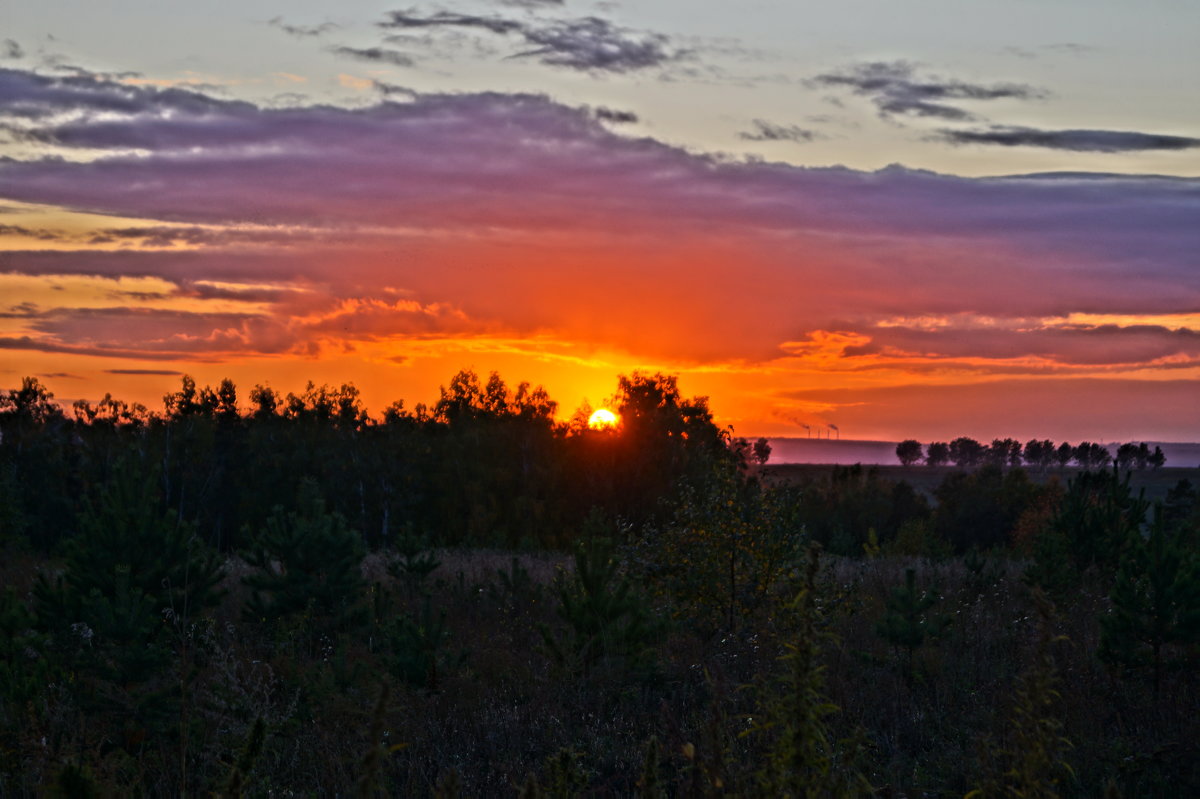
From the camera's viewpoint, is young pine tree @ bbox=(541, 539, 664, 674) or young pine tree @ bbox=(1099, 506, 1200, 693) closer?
young pine tree @ bbox=(1099, 506, 1200, 693)

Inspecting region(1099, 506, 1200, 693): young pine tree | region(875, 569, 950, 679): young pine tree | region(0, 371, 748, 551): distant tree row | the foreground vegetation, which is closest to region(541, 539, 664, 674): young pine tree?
the foreground vegetation

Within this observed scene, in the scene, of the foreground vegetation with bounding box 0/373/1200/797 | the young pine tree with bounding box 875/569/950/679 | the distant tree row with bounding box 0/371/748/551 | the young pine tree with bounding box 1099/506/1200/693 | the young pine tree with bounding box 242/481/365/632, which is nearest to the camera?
the foreground vegetation with bounding box 0/373/1200/797

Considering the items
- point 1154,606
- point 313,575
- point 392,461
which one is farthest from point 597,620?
point 392,461

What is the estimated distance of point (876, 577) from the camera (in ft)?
82.1

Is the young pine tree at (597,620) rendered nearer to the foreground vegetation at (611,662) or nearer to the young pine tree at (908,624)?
the foreground vegetation at (611,662)

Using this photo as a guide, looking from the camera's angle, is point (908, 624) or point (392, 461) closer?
point (908, 624)

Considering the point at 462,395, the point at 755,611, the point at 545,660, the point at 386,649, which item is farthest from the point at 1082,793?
the point at 462,395

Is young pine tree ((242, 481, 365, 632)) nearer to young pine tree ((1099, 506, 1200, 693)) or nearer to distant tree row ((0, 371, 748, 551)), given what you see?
young pine tree ((1099, 506, 1200, 693))

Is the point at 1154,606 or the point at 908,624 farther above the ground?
the point at 1154,606

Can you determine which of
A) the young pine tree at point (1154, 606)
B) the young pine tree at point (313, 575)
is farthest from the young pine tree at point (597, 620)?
the young pine tree at point (1154, 606)

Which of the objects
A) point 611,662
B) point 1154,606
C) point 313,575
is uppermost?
point 1154,606

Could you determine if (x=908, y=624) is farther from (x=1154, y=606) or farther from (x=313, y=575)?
(x=313, y=575)

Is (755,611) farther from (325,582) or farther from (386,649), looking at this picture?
(325,582)

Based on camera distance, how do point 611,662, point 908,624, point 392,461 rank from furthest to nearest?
point 392,461, point 908,624, point 611,662
